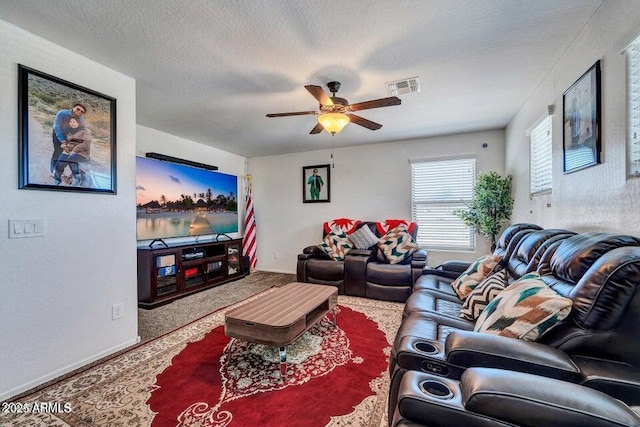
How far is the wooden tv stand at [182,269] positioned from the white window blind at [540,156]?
168 inches

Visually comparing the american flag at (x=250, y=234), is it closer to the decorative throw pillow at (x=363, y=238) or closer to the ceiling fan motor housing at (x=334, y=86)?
the decorative throw pillow at (x=363, y=238)

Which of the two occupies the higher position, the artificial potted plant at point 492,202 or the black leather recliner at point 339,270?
the artificial potted plant at point 492,202

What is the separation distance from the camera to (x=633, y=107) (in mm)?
1475

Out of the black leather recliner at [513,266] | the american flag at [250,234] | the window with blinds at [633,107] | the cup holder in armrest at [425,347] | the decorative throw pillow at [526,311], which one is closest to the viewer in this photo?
the decorative throw pillow at [526,311]

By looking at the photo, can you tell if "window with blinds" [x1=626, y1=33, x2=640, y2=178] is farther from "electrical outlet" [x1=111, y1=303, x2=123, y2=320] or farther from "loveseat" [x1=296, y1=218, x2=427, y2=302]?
"electrical outlet" [x1=111, y1=303, x2=123, y2=320]

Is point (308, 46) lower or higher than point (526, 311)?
higher

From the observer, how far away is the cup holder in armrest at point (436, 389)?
2.92 feet

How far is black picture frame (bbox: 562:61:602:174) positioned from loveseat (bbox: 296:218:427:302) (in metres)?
1.92

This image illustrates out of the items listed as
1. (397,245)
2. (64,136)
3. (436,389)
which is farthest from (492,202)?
(64,136)

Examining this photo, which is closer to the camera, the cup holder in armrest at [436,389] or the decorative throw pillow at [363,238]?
the cup holder in armrest at [436,389]

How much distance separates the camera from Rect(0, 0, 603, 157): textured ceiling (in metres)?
1.72

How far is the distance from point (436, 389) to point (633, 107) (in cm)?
180

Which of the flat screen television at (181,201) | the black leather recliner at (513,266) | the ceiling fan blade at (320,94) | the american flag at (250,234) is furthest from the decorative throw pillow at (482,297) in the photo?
the american flag at (250,234)

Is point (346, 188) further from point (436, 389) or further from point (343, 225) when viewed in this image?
point (436, 389)
